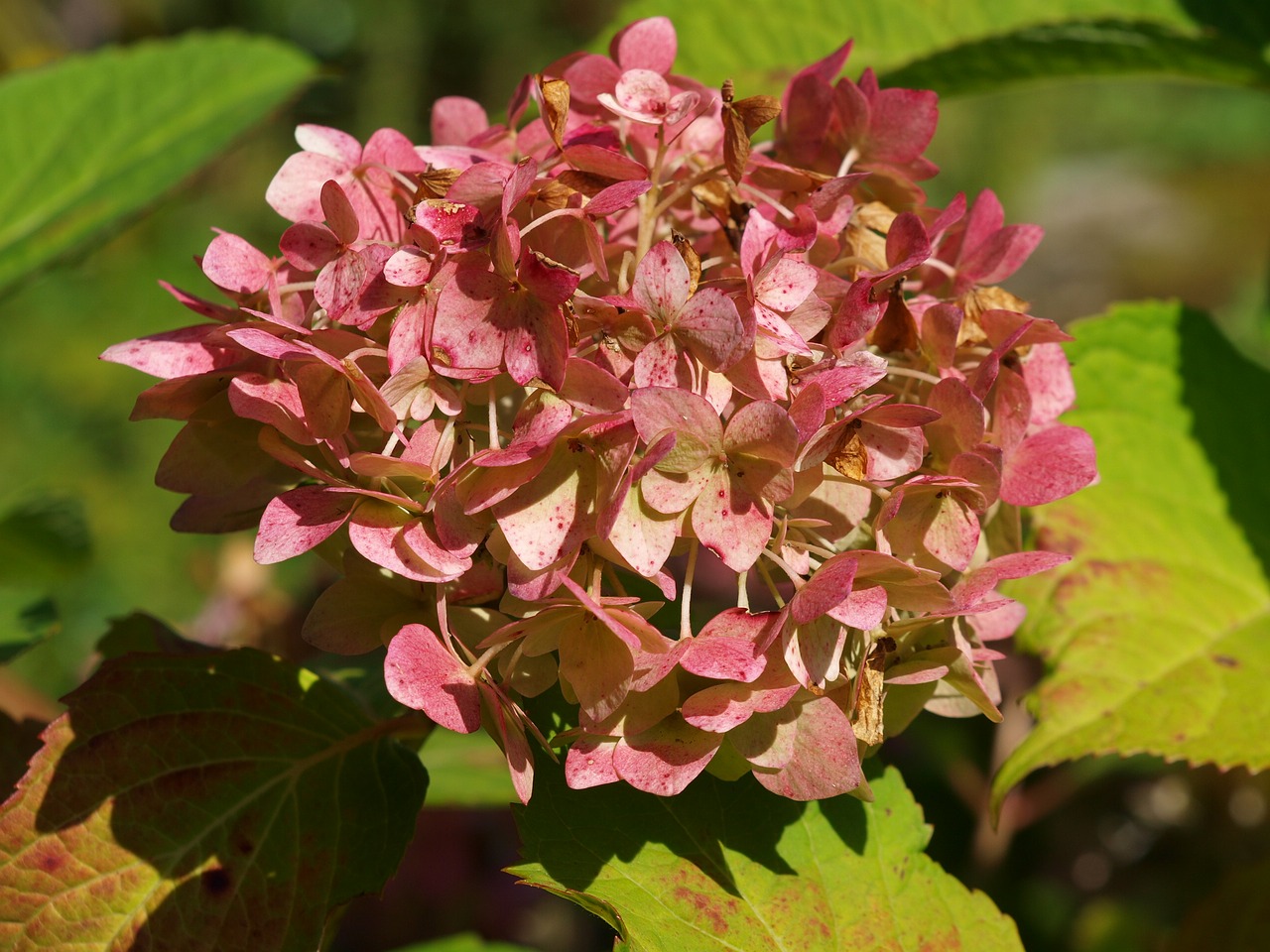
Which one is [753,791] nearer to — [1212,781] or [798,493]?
[798,493]

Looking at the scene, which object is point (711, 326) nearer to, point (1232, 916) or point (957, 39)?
point (957, 39)

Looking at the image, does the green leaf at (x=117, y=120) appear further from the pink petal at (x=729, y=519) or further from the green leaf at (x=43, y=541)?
the pink petal at (x=729, y=519)

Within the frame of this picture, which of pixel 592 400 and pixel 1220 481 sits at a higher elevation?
pixel 592 400

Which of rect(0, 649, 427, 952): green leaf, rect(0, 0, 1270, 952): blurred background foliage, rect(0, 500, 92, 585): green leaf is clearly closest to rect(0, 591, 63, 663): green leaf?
rect(0, 0, 1270, 952): blurred background foliage

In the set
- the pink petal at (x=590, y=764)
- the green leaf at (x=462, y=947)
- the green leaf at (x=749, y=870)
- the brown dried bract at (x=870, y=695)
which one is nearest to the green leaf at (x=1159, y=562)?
the green leaf at (x=749, y=870)

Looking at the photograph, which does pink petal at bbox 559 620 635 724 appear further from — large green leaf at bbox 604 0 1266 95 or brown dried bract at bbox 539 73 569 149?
large green leaf at bbox 604 0 1266 95

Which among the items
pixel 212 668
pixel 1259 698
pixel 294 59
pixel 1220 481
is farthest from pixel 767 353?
pixel 294 59

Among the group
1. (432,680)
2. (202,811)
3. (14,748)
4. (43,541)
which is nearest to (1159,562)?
(432,680)

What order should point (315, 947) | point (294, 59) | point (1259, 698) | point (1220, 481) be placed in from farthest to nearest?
1. point (294, 59)
2. point (1220, 481)
3. point (1259, 698)
4. point (315, 947)
